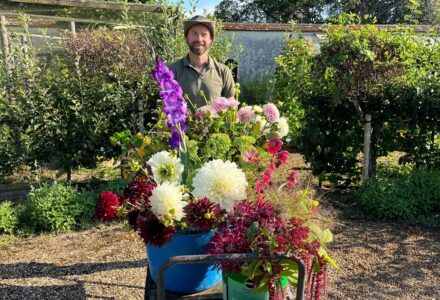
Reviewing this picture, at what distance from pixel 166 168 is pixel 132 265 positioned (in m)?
2.19

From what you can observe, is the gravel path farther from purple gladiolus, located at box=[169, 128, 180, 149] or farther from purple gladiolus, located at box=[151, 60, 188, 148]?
purple gladiolus, located at box=[151, 60, 188, 148]

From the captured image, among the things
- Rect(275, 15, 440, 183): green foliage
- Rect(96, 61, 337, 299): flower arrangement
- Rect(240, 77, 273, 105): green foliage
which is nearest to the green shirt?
Rect(96, 61, 337, 299): flower arrangement

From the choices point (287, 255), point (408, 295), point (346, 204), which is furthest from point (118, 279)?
point (346, 204)

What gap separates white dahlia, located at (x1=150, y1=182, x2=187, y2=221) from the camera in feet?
4.38

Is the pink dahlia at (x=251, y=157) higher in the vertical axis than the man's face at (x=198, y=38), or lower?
lower

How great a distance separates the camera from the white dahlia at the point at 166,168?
146cm

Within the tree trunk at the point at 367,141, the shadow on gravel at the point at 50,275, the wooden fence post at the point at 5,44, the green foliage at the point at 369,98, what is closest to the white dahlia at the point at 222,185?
the shadow on gravel at the point at 50,275

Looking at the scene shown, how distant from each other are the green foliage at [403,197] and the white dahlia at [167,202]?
3393 millimetres

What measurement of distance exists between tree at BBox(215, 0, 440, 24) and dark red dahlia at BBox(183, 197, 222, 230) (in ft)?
59.7

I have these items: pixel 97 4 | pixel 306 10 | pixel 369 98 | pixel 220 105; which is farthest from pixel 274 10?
pixel 220 105

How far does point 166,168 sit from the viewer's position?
4.79ft

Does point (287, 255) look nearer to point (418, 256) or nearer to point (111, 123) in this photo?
point (418, 256)

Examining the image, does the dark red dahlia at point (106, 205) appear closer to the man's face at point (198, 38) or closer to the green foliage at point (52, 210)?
the man's face at point (198, 38)

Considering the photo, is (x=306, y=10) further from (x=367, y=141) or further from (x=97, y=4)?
(x=367, y=141)
